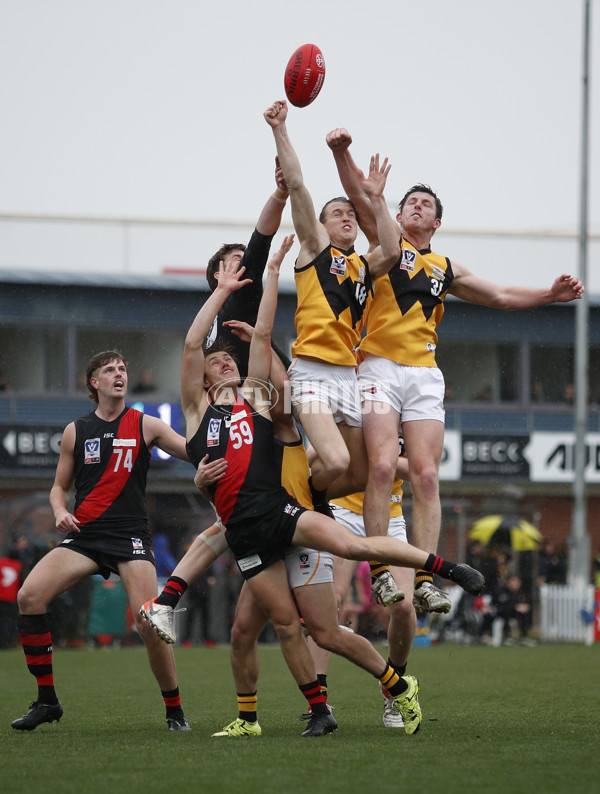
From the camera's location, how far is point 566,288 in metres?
8.34

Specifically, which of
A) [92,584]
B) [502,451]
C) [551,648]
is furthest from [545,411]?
[92,584]

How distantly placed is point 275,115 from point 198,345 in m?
1.64

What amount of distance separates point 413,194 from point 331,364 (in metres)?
1.55

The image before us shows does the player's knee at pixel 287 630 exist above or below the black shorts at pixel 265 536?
below

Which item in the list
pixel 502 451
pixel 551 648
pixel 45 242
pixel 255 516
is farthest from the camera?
pixel 502 451

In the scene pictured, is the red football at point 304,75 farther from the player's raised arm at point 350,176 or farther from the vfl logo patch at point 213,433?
the vfl logo patch at point 213,433

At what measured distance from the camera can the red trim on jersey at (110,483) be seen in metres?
8.04

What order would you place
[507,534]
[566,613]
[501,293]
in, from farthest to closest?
[507,534] → [566,613] → [501,293]

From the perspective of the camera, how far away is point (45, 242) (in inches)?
1037

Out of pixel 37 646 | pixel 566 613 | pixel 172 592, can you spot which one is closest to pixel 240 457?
pixel 172 592

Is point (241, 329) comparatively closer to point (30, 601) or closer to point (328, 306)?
point (328, 306)

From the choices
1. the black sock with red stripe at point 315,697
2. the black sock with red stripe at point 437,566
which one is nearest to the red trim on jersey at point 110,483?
the black sock with red stripe at point 315,697

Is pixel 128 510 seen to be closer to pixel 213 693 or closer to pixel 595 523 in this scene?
pixel 213 693

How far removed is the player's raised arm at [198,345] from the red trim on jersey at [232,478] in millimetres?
382
